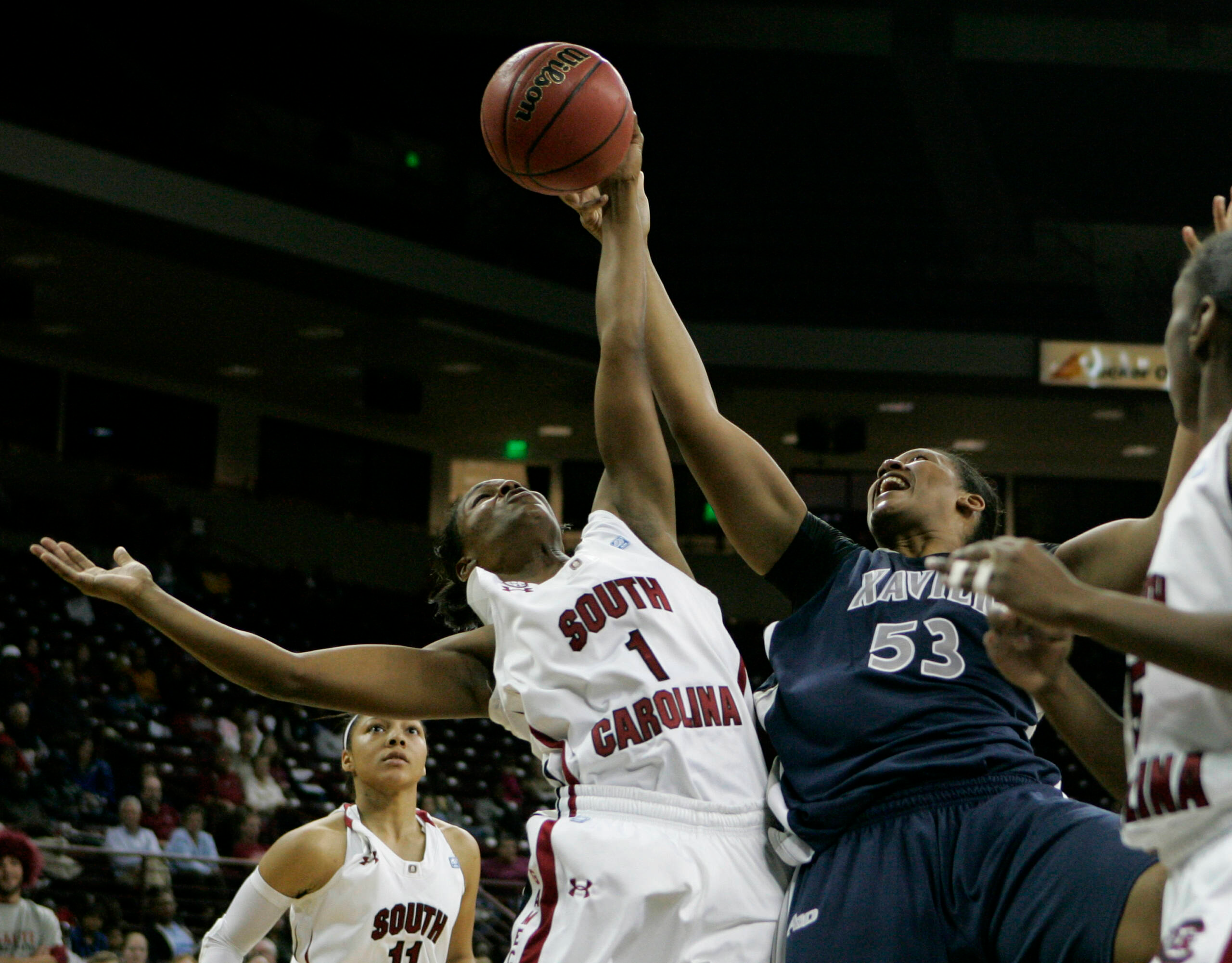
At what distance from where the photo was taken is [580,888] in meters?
2.89

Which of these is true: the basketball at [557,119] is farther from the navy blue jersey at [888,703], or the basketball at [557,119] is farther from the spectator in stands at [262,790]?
the spectator in stands at [262,790]

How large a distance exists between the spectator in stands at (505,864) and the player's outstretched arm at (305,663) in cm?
817

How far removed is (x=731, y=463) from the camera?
10.6ft

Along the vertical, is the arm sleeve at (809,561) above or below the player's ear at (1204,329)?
below

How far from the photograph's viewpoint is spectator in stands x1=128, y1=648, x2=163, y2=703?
12.4 m

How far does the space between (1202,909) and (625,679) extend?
1370mm

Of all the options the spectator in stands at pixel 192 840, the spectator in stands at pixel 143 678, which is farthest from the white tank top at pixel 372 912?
the spectator in stands at pixel 143 678

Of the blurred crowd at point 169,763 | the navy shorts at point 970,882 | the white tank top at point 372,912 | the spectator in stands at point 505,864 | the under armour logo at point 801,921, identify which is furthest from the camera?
the spectator in stands at point 505,864

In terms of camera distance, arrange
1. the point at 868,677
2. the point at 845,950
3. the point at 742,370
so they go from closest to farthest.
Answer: the point at 845,950, the point at 868,677, the point at 742,370

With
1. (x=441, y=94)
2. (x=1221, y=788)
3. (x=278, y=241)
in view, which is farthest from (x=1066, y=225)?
(x=1221, y=788)

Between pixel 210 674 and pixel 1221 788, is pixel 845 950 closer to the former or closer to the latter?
pixel 1221 788

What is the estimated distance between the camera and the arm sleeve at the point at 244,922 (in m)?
4.66

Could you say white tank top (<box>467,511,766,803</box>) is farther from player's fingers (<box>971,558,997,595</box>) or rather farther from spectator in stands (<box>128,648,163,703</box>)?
spectator in stands (<box>128,648,163,703</box>)

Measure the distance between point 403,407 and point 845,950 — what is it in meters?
15.8
